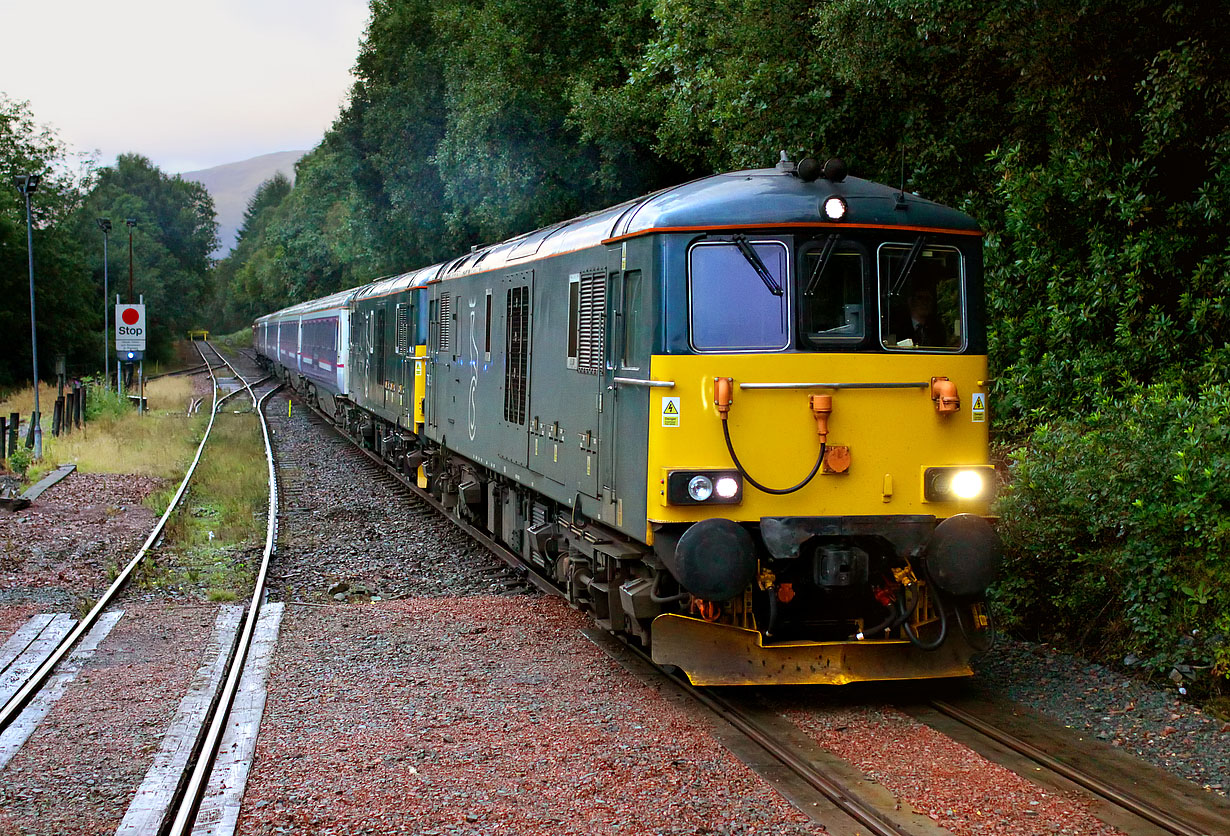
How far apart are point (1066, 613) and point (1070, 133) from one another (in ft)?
17.4

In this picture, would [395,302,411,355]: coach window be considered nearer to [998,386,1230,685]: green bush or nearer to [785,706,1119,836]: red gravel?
[998,386,1230,685]: green bush

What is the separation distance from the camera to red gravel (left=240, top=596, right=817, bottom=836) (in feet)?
17.7

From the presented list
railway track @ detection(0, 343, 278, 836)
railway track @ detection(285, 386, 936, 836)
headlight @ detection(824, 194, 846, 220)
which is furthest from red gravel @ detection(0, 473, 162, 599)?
headlight @ detection(824, 194, 846, 220)

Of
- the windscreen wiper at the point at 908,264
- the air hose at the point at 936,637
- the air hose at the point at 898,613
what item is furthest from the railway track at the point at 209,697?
the windscreen wiper at the point at 908,264

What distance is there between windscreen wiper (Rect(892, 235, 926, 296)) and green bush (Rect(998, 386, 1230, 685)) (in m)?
2.07

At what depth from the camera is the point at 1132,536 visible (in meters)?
7.82

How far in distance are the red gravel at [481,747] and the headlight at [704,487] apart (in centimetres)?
125

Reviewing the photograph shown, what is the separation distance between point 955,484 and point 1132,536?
59.4 inches

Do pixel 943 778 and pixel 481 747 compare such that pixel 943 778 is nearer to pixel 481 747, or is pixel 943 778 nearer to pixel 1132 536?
pixel 481 747

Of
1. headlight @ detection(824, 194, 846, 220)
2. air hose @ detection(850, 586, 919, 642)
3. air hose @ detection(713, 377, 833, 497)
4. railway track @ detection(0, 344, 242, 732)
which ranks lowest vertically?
railway track @ detection(0, 344, 242, 732)

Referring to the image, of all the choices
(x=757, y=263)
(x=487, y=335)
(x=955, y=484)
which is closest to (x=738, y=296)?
(x=757, y=263)

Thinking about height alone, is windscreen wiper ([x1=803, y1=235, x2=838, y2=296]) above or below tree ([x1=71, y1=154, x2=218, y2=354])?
below

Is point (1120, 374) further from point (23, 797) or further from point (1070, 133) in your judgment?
point (23, 797)

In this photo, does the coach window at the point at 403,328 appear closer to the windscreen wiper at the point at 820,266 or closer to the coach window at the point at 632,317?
the coach window at the point at 632,317
